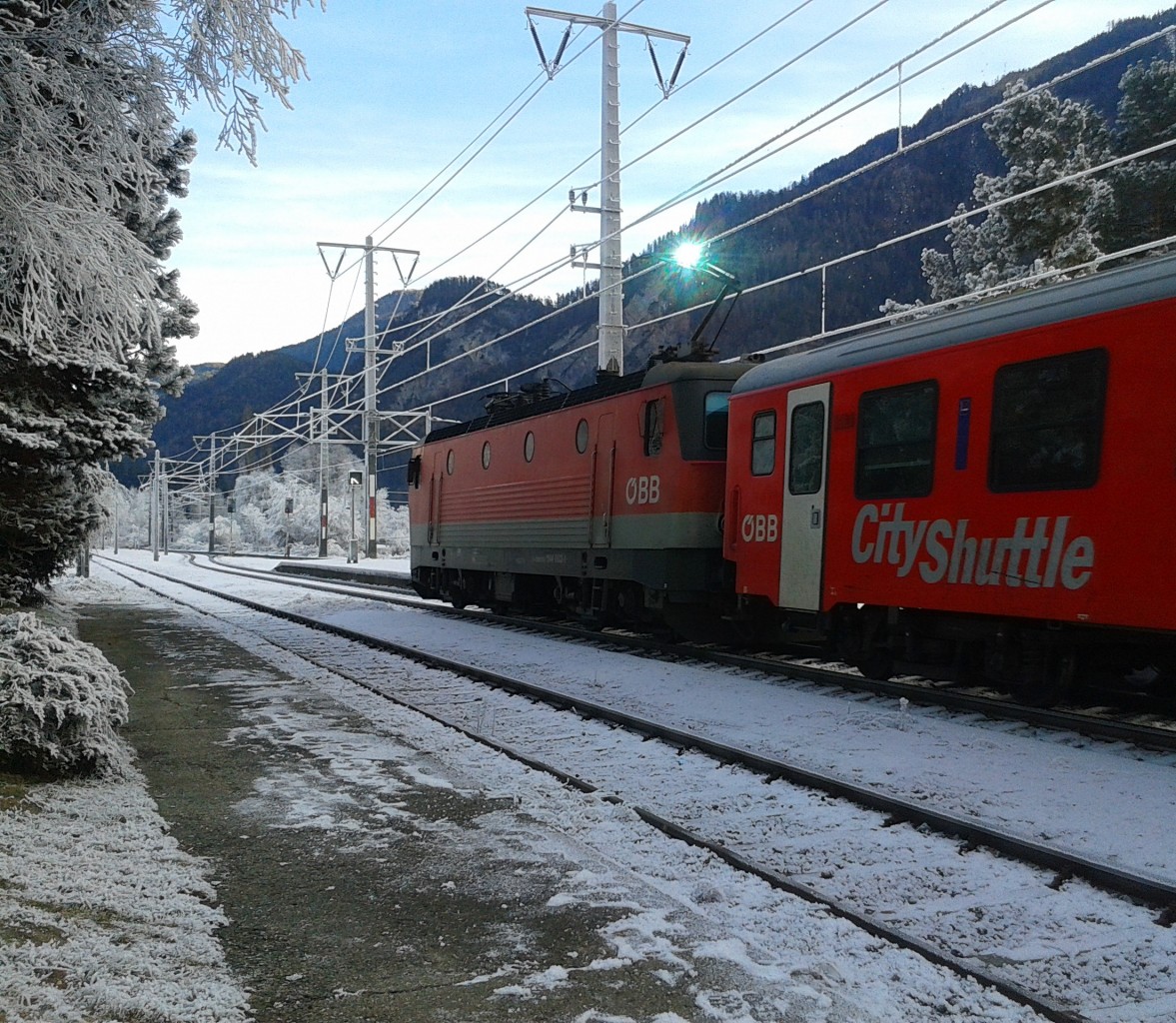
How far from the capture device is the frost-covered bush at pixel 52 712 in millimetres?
6633

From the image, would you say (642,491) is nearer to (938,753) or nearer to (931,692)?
(931,692)

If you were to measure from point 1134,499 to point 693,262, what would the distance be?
10.4 m

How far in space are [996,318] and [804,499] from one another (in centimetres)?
291

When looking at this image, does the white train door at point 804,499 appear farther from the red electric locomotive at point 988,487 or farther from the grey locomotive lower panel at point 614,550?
the grey locomotive lower panel at point 614,550

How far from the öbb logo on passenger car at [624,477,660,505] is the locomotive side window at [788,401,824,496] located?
270 centimetres

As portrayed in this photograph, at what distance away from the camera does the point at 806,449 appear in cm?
1141

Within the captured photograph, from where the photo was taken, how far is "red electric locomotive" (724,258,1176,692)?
786 centimetres

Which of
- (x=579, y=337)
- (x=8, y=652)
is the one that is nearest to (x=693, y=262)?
(x=8, y=652)

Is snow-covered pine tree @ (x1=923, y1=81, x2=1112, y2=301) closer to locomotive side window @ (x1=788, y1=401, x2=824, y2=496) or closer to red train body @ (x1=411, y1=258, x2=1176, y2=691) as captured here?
red train body @ (x1=411, y1=258, x2=1176, y2=691)

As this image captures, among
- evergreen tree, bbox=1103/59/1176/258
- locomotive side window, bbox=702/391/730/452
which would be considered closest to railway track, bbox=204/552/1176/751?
locomotive side window, bbox=702/391/730/452

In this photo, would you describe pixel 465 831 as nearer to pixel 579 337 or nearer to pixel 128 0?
pixel 128 0

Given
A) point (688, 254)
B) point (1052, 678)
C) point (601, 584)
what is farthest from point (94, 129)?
point (688, 254)

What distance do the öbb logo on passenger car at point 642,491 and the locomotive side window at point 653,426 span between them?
0.36m

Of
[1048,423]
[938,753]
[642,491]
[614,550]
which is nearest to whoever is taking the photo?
[938,753]
